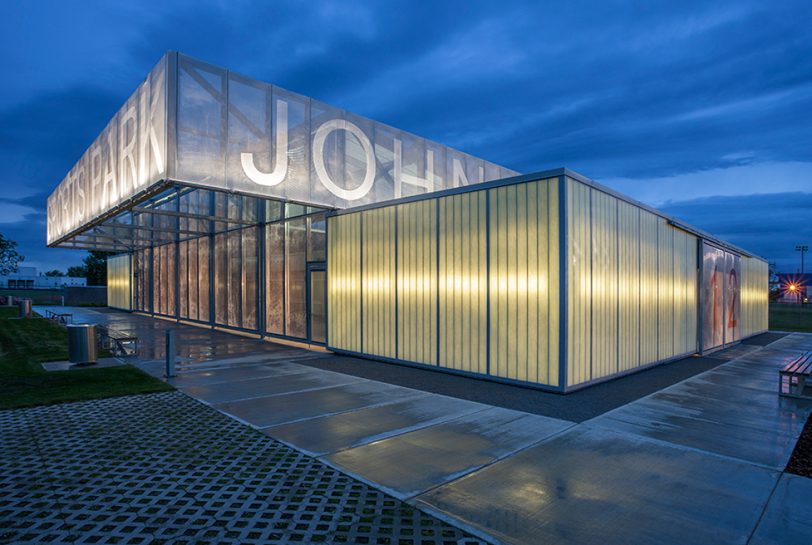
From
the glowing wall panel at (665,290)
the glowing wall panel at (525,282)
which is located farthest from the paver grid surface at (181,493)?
the glowing wall panel at (665,290)

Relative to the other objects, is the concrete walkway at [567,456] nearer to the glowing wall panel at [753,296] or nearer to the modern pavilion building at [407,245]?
the modern pavilion building at [407,245]

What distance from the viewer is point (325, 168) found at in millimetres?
14281

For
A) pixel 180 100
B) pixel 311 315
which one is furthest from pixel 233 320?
pixel 180 100

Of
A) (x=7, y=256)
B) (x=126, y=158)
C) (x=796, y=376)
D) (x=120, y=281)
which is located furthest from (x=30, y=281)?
(x=796, y=376)

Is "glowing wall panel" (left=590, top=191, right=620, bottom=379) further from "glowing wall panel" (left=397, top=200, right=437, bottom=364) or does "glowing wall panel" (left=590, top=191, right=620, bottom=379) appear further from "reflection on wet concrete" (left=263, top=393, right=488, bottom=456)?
"glowing wall panel" (left=397, top=200, right=437, bottom=364)

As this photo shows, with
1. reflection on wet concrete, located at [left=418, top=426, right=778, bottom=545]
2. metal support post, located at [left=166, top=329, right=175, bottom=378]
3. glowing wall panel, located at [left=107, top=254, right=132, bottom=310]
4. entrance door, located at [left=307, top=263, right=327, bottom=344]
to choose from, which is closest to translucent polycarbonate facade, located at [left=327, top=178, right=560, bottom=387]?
entrance door, located at [left=307, top=263, right=327, bottom=344]

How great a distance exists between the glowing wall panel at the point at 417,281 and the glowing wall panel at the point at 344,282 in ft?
6.35

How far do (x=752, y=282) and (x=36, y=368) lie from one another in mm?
28231

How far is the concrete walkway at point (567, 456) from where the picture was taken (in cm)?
390

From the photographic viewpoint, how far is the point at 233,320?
20266mm

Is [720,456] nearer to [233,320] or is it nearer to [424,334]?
[424,334]

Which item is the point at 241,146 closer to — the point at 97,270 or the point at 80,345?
the point at 80,345

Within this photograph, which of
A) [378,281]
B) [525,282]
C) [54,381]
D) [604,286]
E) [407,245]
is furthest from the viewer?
[378,281]

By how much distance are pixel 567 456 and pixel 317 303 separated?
11453 millimetres
